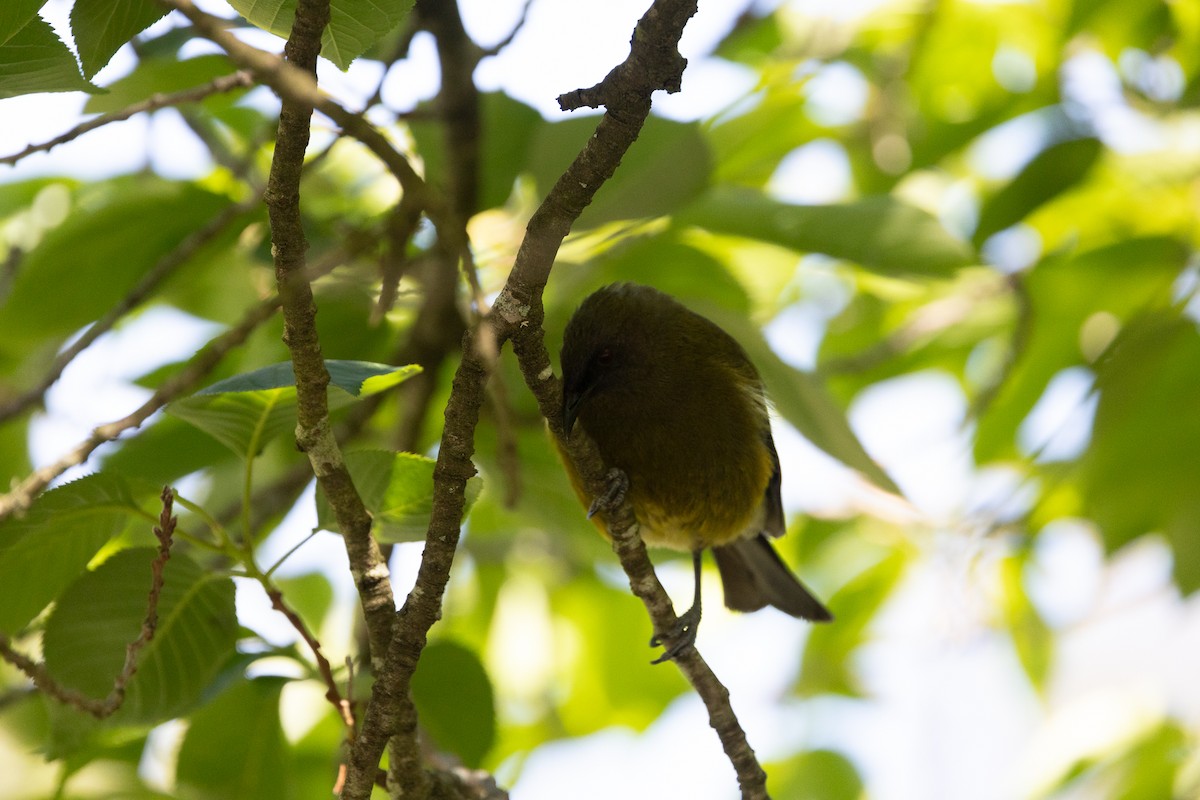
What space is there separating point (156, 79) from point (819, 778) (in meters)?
3.67

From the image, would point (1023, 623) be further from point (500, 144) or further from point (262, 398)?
point (262, 398)

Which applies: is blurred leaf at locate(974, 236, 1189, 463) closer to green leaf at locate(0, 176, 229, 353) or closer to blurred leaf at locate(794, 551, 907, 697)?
blurred leaf at locate(794, 551, 907, 697)

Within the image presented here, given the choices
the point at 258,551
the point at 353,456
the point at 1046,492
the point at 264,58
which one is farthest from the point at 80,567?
the point at 1046,492

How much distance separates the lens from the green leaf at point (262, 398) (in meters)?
2.05

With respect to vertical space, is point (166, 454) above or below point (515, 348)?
above

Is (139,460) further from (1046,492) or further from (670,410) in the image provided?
(1046,492)

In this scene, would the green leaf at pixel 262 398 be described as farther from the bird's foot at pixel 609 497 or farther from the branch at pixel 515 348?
the bird's foot at pixel 609 497

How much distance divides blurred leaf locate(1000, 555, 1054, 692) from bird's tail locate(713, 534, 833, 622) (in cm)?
115

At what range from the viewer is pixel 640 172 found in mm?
3400

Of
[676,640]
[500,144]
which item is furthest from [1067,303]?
[676,640]

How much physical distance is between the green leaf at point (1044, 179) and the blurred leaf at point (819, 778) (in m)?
2.33

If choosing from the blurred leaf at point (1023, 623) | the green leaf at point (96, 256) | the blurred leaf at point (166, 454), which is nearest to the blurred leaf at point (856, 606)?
the blurred leaf at point (1023, 623)

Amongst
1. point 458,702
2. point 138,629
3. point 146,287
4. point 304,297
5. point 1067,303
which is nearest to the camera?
point 304,297

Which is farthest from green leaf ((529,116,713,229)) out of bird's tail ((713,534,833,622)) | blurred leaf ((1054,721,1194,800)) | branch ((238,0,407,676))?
blurred leaf ((1054,721,1194,800))
